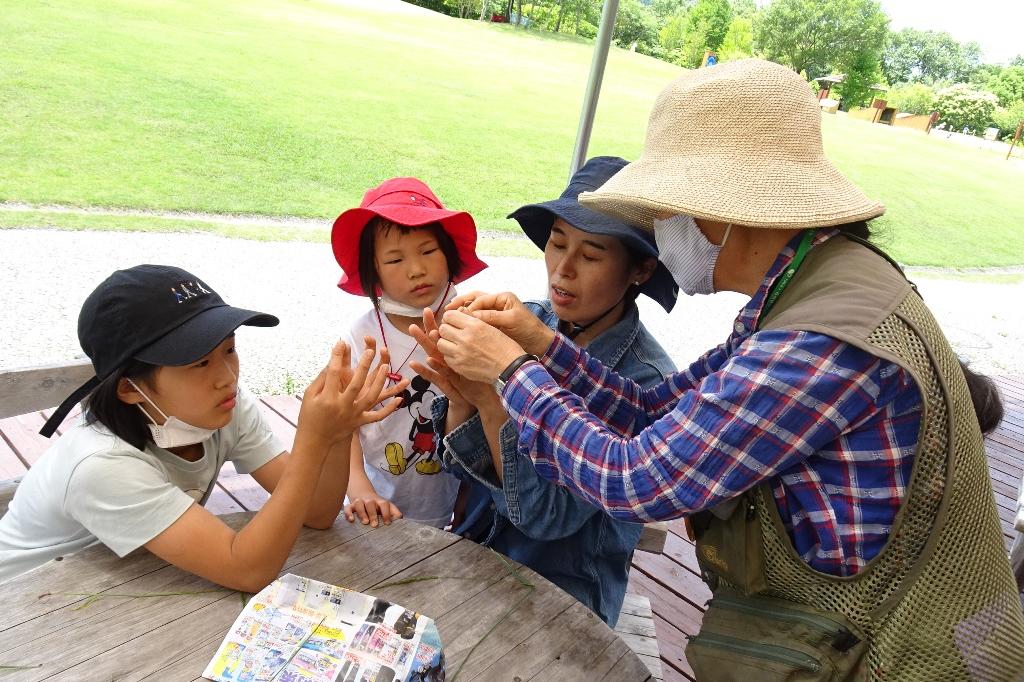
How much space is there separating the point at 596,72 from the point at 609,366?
1807 millimetres

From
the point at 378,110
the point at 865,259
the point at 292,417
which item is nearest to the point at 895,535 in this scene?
the point at 865,259

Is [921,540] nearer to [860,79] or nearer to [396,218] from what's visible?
[396,218]

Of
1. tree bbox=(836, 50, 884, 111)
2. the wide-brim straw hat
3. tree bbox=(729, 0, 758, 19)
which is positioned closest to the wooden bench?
the wide-brim straw hat

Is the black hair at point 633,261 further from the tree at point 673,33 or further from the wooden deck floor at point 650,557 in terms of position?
the tree at point 673,33

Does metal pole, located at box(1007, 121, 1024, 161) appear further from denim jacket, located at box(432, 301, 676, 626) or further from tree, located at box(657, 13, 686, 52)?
denim jacket, located at box(432, 301, 676, 626)

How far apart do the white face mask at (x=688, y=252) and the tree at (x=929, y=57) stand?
2087cm

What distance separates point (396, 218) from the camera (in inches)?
75.5

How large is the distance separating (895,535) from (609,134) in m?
16.1

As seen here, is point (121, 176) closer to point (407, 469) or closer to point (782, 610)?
point (407, 469)

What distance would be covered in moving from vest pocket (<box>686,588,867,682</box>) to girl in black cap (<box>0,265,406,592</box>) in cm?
79

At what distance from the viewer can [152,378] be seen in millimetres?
1484

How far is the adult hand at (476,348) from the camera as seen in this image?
53.6 inches

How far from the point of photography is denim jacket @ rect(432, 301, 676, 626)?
1643 millimetres

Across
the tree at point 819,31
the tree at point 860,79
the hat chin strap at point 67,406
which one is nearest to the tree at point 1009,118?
the tree at point 860,79
